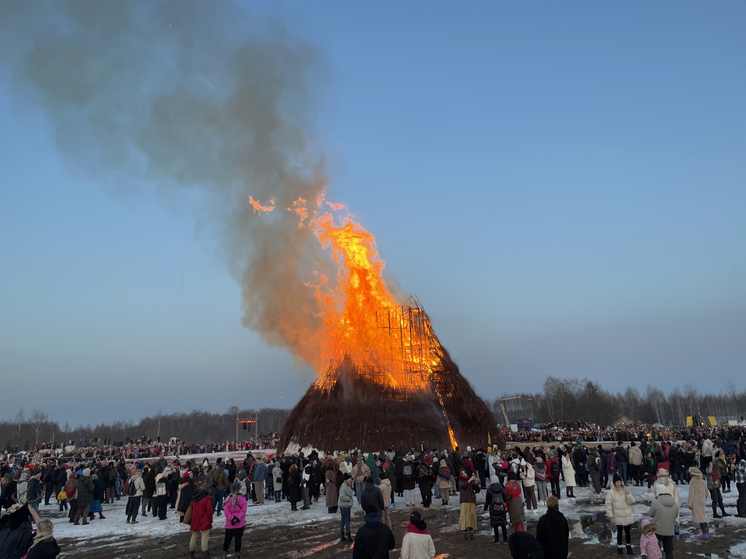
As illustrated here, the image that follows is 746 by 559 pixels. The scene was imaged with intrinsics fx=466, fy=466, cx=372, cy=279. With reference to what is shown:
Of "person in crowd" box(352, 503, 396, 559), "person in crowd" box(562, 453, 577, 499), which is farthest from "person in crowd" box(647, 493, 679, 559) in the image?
"person in crowd" box(562, 453, 577, 499)

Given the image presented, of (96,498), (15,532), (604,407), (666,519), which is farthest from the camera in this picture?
(604,407)

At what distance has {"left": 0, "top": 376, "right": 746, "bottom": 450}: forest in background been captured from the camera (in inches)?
4045

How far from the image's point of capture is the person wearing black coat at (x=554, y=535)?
7021 mm

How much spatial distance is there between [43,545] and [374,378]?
28.0 meters

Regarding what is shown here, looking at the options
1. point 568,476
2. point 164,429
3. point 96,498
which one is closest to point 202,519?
point 96,498

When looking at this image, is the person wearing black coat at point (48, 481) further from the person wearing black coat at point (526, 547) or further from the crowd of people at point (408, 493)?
the person wearing black coat at point (526, 547)

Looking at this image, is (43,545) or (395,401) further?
(395,401)

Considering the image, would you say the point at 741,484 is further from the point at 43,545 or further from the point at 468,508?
the point at 43,545

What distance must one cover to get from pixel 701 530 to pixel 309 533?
10152mm

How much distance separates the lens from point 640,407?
452 ft

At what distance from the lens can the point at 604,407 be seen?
94062mm

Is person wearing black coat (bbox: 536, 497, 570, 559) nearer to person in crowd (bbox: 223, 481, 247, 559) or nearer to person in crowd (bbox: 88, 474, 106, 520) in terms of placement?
person in crowd (bbox: 223, 481, 247, 559)

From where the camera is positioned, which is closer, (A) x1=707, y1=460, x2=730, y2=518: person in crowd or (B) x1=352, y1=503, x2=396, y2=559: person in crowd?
(B) x1=352, y1=503, x2=396, y2=559: person in crowd

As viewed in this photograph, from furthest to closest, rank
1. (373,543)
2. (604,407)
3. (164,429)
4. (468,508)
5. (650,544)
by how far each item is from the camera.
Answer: (164,429) < (604,407) < (468,508) < (650,544) < (373,543)
